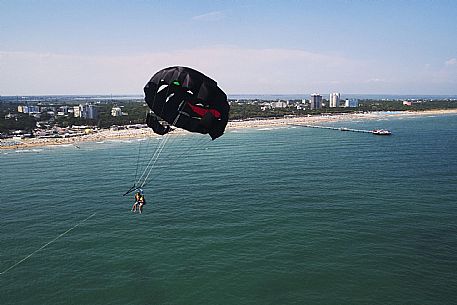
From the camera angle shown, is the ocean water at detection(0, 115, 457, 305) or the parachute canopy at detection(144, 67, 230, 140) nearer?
the parachute canopy at detection(144, 67, 230, 140)

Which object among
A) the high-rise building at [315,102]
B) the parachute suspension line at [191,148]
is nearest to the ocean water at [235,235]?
the parachute suspension line at [191,148]

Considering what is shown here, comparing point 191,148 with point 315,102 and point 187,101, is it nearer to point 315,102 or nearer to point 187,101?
point 187,101

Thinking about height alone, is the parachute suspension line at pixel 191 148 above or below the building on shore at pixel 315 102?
below

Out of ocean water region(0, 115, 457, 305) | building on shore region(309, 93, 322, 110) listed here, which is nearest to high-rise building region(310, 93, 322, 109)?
building on shore region(309, 93, 322, 110)

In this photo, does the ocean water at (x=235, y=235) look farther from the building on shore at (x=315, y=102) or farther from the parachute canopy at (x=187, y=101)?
the building on shore at (x=315, y=102)

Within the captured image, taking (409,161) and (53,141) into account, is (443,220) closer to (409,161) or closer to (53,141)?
(409,161)

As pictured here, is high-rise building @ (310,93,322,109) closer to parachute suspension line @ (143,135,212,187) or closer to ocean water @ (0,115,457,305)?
parachute suspension line @ (143,135,212,187)
